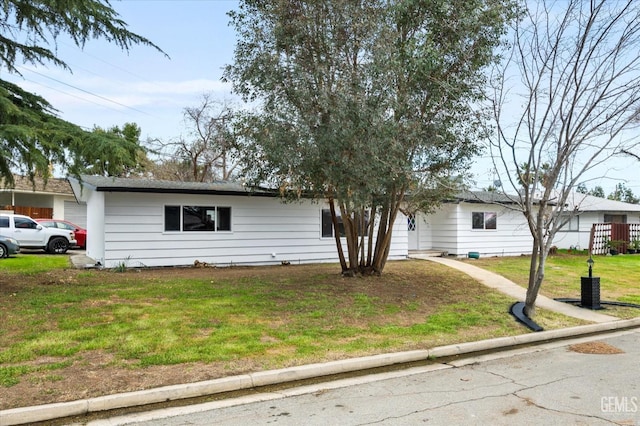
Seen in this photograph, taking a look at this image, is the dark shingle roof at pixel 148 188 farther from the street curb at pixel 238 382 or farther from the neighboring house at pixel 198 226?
the street curb at pixel 238 382

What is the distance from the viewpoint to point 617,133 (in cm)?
835

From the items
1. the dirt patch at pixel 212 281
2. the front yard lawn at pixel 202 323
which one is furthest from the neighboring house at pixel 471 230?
the front yard lawn at pixel 202 323

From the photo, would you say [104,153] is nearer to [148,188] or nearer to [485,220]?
[148,188]

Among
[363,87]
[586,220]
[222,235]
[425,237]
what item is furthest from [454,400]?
[586,220]

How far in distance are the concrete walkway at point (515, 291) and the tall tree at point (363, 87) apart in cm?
315

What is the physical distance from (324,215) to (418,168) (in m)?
6.60

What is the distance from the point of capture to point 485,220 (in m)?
20.7

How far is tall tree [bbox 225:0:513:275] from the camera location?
9172mm

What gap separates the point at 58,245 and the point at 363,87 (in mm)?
16264

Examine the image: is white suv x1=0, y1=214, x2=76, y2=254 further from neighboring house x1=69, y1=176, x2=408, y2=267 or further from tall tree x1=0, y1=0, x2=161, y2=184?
tall tree x1=0, y1=0, x2=161, y2=184

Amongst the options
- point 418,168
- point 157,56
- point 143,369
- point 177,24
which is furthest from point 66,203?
point 143,369

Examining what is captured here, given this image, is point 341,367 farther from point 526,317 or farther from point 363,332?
point 526,317

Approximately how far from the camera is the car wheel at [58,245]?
1953 centimetres

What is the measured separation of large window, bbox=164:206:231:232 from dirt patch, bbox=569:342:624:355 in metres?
10.8
